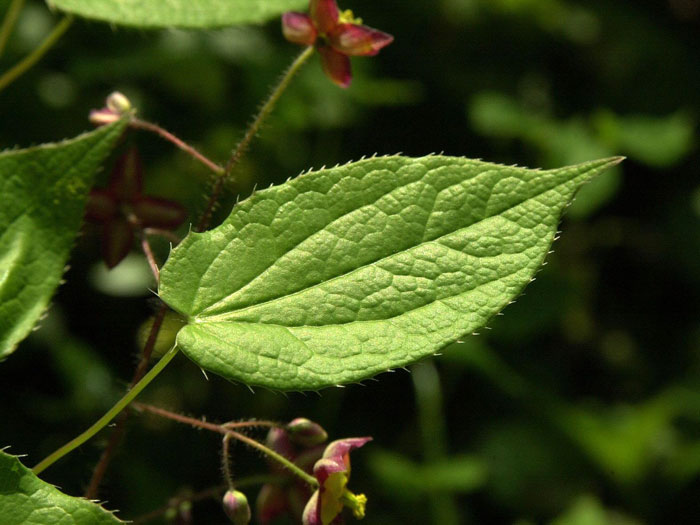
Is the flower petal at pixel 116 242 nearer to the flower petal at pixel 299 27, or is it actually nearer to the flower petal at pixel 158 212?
the flower petal at pixel 158 212

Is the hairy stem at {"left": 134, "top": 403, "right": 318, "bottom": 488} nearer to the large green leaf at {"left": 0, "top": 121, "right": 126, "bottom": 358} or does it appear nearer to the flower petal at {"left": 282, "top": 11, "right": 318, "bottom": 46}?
the large green leaf at {"left": 0, "top": 121, "right": 126, "bottom": 358}

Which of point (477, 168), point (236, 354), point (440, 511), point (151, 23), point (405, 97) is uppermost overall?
point (405, 97)

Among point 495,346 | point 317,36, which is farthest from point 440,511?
point 317,36

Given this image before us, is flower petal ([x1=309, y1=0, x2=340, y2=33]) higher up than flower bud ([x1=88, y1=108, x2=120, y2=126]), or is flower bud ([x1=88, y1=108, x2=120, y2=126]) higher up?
flower petal ([x1=309, y1=0, x2=340, y2=33])

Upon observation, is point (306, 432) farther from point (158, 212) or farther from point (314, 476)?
point (158, 212)

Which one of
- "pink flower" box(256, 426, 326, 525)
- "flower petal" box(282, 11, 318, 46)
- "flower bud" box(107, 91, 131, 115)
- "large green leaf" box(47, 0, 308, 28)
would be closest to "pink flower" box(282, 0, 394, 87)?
"flower petal" box(282, 11, 318, 46)

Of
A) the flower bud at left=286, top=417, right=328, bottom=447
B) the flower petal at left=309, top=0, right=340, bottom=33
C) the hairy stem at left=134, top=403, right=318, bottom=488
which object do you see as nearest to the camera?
the hairy stem at left=134, top=403, right=318, bottom=488

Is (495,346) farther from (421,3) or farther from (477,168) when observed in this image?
(477,168)

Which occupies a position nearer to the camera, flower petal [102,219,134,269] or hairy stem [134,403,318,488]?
hairy stem [134,403,318,488]
